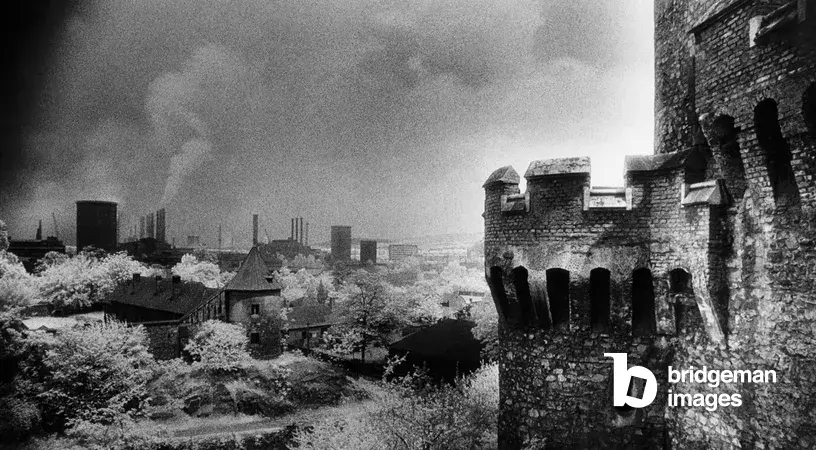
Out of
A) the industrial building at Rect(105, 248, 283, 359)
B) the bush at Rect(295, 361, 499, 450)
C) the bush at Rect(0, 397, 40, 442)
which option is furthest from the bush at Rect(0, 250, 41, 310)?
the bush at Rect(295, 361, 499, 450)

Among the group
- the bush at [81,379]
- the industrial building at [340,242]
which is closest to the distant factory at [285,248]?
the industrial building at [340,242]

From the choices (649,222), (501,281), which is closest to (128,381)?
(501,281)

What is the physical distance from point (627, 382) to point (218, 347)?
34120mm

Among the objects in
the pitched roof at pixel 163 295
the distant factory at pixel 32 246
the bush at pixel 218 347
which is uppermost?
the distant factory at pixel 32 246

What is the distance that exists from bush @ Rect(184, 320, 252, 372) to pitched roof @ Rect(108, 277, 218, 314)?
9026mm

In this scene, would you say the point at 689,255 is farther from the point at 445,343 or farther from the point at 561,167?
the point at 445,343

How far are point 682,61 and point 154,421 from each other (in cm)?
3282

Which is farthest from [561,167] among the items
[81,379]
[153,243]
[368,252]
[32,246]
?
[368,252]

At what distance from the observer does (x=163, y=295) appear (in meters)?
51.8

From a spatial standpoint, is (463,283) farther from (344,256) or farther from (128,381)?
(128,381)

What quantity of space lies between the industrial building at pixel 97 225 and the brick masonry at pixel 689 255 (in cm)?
3767

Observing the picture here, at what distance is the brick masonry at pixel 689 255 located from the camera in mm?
5293

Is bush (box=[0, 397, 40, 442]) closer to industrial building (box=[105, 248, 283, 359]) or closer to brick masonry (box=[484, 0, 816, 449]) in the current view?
industrial building (box=[105, 248, 283, 359])

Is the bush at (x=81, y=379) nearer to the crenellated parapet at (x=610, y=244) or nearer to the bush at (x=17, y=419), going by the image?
the bush at (x=17, y=419)
